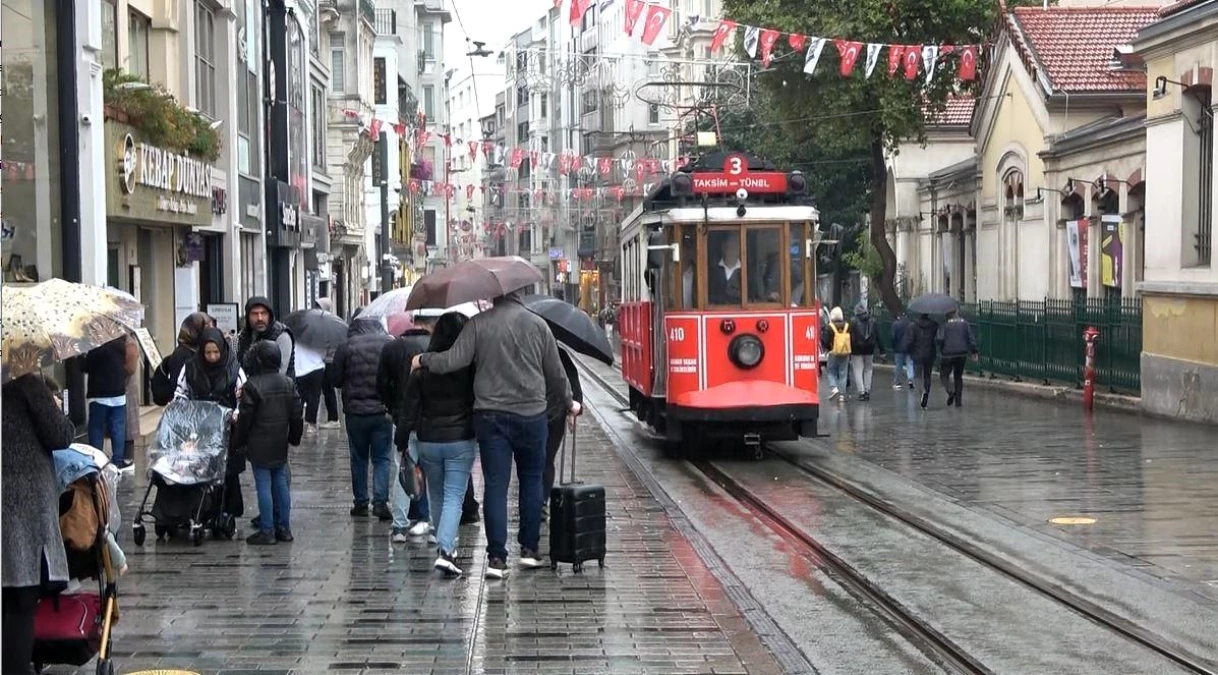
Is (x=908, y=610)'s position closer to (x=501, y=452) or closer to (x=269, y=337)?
(x=501, y=452)

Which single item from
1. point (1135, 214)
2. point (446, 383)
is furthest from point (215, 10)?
point (446, 383)

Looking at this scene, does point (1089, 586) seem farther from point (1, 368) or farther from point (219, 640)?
point (1, 368)

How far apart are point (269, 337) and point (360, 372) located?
3.14 feet

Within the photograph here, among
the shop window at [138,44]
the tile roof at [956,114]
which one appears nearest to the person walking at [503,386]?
the shop window at [138,44]

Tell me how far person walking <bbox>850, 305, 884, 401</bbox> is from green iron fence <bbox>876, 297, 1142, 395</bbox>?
3.27m

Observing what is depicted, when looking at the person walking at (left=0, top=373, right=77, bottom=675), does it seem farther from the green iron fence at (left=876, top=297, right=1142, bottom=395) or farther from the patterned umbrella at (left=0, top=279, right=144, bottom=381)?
the green iron fence at (left=876, top=297, right=1142, bottom=395)

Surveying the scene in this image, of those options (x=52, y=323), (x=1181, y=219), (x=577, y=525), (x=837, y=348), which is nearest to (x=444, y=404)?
(x=577, y=525)

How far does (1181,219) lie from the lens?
78.4 feet

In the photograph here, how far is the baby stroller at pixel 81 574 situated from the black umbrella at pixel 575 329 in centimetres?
644

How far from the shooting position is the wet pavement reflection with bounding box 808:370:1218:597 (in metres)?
12.7

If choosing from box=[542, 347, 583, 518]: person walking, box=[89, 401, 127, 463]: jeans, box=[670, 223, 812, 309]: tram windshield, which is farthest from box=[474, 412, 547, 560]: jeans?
box=[670, 223, 812, 309]: tram windshield

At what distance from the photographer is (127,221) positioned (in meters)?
22.5

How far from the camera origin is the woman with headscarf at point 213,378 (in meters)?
12.3

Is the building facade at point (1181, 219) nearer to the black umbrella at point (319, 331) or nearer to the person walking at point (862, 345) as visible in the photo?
the person walking at point (862, 345)
